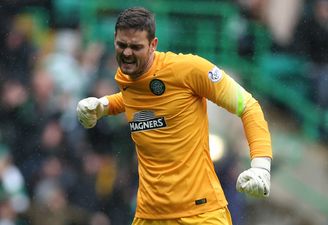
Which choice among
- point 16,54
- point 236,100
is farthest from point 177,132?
point 16,54

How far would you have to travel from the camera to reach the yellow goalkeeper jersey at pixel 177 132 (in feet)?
15.5

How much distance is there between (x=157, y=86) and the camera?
4.79 metres

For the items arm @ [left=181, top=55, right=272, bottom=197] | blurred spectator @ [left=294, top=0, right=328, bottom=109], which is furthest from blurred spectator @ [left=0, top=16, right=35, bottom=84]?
arm @ [left=181, top=55, right=272, bottom=197]

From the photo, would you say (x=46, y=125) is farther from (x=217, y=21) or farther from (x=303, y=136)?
(x=303, y=136)

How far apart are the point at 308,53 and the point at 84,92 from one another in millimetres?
2212

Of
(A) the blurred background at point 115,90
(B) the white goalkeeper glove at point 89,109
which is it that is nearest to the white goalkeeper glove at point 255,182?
(B) the white goalkeeper glove at point 89,109

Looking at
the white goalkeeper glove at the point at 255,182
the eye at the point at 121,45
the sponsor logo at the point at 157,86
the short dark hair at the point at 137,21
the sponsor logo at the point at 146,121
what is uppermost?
the short dark hair at the point at 137,21

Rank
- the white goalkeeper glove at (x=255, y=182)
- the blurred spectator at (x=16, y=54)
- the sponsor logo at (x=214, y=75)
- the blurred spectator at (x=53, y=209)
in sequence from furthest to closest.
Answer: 1. the blurred spectator at (x=16, y=54)
2. the blurred spectator at (x=53, y=209)
3. the sponsor logo at (x=214, y=75)
4. the white goalkeeper glove at (x=255, y=182)

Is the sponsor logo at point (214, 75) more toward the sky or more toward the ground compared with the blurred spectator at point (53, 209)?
more toward the sky

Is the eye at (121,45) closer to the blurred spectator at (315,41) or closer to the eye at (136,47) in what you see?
the eye at (136,47)

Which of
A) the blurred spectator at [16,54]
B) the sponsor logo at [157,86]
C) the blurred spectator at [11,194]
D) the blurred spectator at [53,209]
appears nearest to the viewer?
the sponsor logo at [157,86]

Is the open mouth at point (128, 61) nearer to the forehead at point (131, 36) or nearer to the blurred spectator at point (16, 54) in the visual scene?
Answer: the forehead at point (131, 36)

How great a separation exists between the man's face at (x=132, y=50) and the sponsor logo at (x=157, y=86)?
3.9 inches

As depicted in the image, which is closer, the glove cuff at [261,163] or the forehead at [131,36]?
the glove cuff at [261,163]
